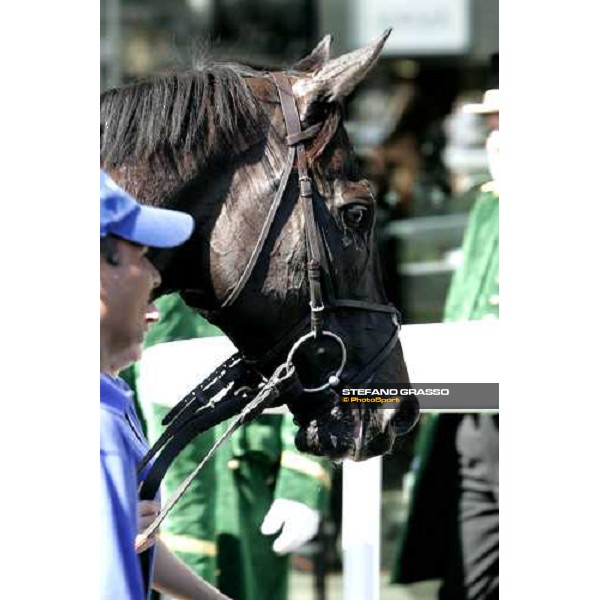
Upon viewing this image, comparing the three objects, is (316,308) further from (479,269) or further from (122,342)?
(479,269)

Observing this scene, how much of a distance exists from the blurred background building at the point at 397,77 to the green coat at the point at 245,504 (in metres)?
0.23

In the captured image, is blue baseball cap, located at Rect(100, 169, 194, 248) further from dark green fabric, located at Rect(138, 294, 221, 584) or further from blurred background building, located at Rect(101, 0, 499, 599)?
dark green fabric, located at Rect(138, 294, 221, 584)

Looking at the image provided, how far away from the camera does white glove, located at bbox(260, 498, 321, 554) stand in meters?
2.73

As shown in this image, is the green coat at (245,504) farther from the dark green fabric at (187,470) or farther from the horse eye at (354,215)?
the horse eye at (354,215)

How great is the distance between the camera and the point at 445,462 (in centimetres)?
344

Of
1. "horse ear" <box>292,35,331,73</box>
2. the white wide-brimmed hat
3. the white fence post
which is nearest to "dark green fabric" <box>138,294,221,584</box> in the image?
the white fence post

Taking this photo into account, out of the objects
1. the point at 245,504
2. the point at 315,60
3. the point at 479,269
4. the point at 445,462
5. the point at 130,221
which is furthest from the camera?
the point at 445,462

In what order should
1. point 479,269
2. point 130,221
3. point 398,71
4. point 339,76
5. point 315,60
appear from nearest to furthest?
1. point 130,221
2. point 339,76
3. point 315,60
4. point 479,269
5. point 398,71

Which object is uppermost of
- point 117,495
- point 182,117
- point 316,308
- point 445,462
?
point 182,117

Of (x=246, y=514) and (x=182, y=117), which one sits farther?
(x=246, y=514)

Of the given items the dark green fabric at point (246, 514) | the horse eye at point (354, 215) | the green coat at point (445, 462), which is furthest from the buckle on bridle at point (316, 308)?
the green coat at point (445, 462)

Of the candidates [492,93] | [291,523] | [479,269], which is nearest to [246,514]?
[291,523]

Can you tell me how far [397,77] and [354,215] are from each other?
5.57 feet
